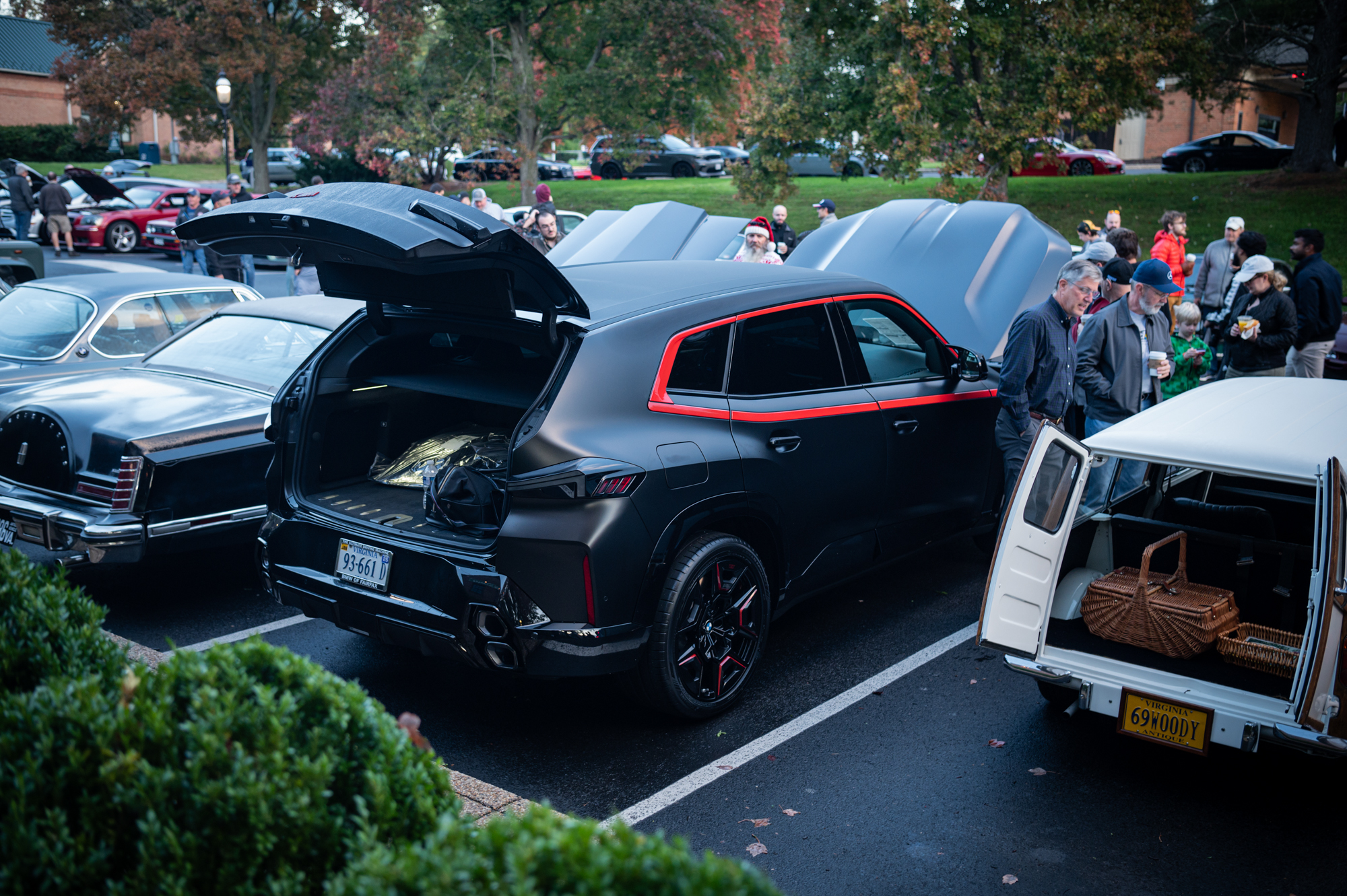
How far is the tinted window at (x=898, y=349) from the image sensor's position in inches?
225

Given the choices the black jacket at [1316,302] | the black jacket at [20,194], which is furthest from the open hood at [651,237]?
the black jacket at [20,194]

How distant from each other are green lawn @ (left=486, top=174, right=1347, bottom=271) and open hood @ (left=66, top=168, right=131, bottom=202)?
11659 mm

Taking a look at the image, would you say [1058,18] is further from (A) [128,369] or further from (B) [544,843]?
(B) [544,843]

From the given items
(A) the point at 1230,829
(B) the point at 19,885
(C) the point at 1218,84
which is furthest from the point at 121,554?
(C) the point at 1218,84

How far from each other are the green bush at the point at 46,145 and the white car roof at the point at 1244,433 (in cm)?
5094

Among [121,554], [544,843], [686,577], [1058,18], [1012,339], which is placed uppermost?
[1058,18]

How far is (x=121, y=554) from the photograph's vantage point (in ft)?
18.0

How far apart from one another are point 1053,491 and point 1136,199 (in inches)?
942

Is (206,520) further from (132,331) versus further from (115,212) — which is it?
(115,212)

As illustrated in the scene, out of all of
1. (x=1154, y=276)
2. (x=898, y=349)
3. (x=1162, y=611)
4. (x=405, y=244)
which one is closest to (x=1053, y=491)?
(x=1162, y=611)

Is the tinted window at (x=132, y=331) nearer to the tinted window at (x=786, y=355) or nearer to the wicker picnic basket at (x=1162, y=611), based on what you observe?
the tinted window at (x=786, y=355)

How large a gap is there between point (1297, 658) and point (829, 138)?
1739 cm

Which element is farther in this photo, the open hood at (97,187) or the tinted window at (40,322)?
the open hood at (97,187)

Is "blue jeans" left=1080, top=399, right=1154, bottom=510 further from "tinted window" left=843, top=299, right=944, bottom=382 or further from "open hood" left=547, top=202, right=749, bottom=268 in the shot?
"open hood" left=547, top=202, right=749, bottom=268
